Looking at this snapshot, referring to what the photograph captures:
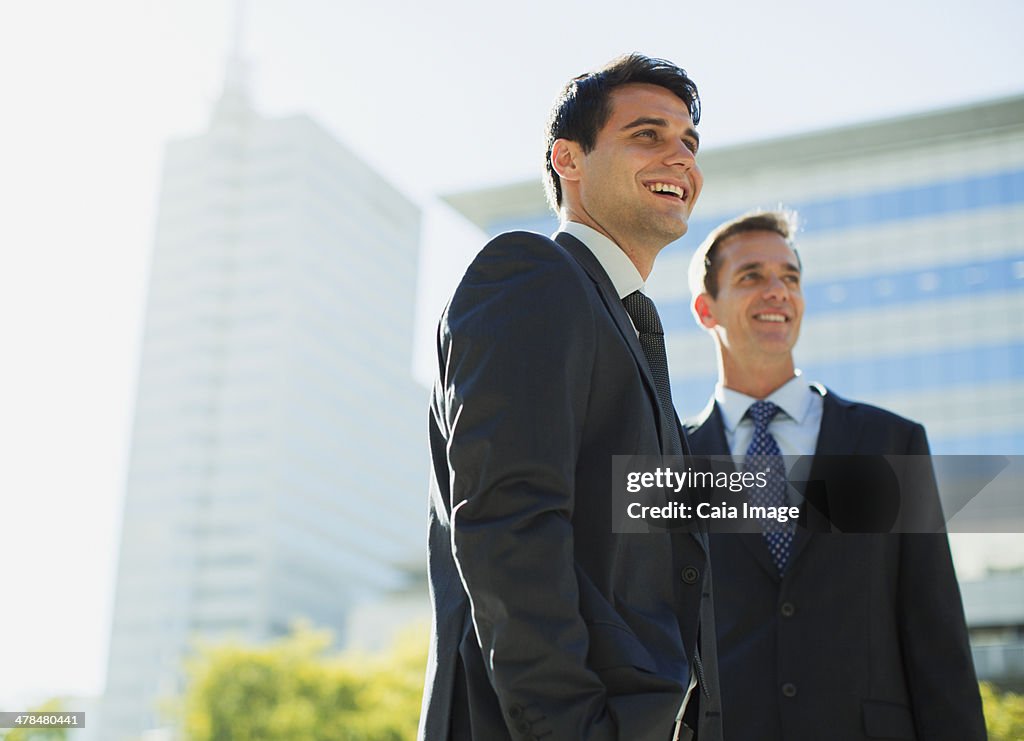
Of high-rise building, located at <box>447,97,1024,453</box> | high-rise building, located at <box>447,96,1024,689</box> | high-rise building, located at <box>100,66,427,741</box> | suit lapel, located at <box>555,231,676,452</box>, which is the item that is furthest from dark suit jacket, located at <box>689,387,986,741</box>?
high-rise building, located at <box>100,66,427,741</box>

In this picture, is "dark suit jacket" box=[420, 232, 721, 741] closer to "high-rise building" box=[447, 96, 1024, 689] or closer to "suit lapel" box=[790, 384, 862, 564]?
"suit lapel" box=[790, 384, 862, 564]

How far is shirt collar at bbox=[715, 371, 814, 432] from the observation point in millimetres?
3346

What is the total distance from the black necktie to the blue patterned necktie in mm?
944

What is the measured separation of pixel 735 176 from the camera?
49219mm

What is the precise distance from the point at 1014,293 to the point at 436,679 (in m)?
46.7

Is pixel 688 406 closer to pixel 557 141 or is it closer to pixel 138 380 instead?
pixel 557 141

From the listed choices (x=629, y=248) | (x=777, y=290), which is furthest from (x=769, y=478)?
(x=629, y=248)

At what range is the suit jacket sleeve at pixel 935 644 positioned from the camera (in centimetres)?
268

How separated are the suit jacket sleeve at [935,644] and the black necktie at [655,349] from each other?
1048 millimetres

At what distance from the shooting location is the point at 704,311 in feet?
12.2

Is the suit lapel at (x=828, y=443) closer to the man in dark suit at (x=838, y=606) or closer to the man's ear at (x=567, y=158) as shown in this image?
the man in dark suit at (x=838, y=606)

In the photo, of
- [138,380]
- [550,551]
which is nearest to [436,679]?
[550,551]

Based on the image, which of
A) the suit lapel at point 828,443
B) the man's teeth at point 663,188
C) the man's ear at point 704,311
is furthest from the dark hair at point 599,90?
the man's ear at point 704,311

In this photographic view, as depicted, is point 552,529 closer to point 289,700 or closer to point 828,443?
point 828,443
